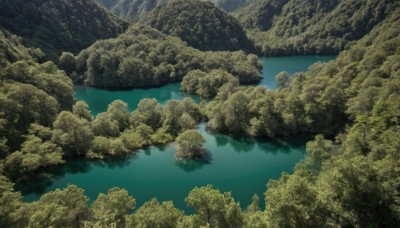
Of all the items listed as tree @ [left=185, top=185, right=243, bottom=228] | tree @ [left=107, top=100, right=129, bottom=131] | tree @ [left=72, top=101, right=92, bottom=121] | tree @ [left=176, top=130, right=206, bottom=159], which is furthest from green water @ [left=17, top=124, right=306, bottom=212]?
tree @ [left=185, top=185, right=243, bottom=228]

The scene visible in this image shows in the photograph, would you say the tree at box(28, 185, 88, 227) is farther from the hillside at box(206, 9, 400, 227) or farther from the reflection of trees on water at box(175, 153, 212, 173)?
the reflection of trees on water at box(175, 153, 212, 173)

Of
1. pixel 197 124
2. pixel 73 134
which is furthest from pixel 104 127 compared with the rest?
pixel 197 124

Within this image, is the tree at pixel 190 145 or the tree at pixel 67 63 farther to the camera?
the tree at pixel 67 63

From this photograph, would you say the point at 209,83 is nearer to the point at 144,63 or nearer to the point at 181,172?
the point at 144,63

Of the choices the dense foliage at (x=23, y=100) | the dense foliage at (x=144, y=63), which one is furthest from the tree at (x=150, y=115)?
the dense foliage at (x=144, y=63)

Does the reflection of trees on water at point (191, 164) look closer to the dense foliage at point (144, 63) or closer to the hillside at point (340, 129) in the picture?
the hillside at point (340, 129)


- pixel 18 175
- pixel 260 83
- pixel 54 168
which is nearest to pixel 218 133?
pixel 54 168
